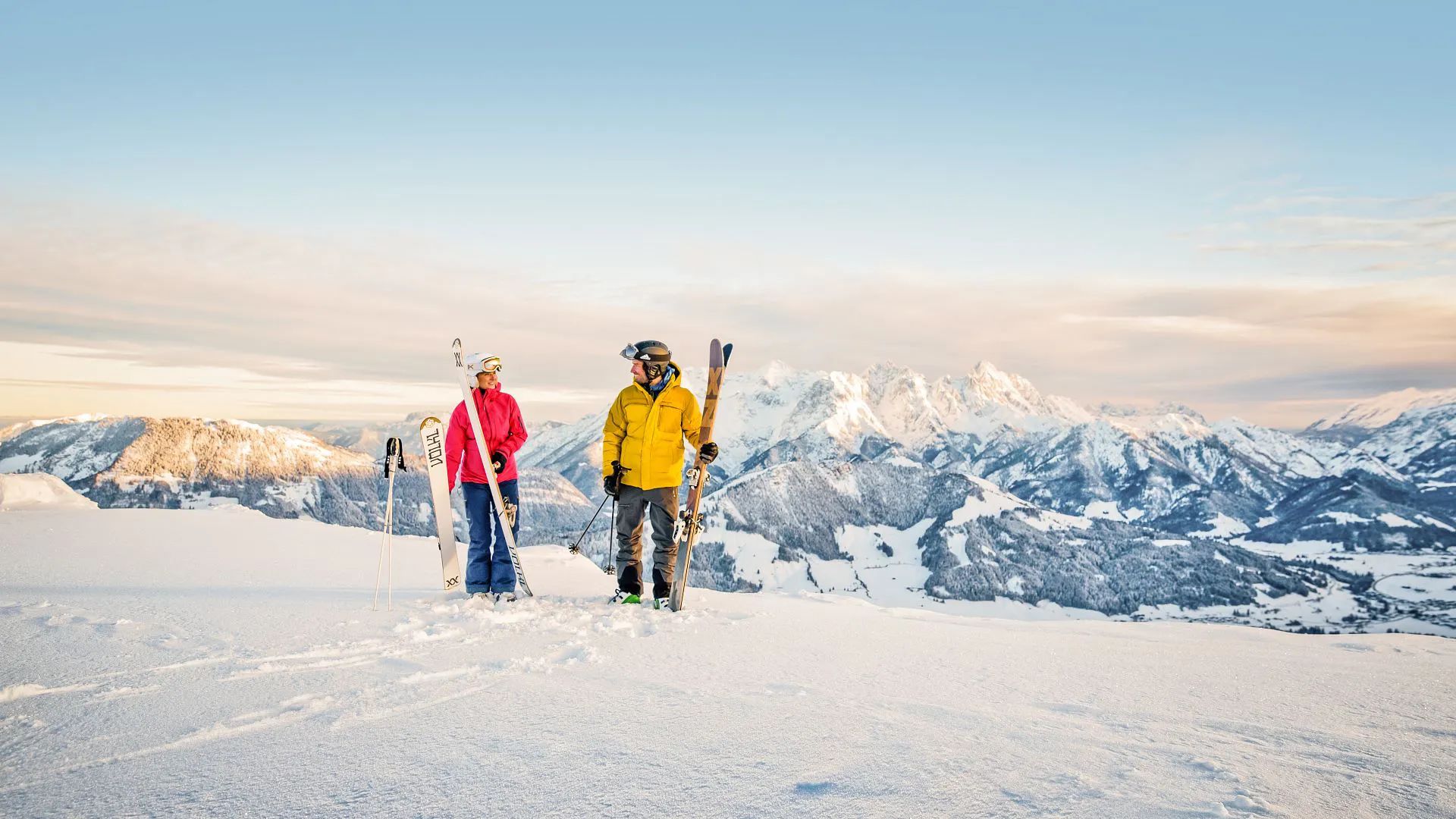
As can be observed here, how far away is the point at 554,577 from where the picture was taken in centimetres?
1270

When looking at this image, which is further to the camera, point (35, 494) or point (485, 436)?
point (35, 494)

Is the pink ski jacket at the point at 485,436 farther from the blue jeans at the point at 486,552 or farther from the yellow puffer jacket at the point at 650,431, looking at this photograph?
the yellow puffer jacket at the point at 650,431

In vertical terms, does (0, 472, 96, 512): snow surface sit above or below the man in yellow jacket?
below

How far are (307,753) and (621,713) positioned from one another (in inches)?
72.3

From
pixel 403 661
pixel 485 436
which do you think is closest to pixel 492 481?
pixel 485 436

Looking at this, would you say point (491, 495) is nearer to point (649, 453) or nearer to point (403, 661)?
point (649, 453)

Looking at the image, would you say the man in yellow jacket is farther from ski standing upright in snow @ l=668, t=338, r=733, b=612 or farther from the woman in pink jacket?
the woman in pink jacket

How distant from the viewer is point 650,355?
10164 mm

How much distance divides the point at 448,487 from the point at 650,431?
315 cm

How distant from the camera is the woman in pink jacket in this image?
10.5 m

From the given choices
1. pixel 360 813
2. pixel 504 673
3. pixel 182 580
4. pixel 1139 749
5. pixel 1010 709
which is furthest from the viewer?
pixel 182 580

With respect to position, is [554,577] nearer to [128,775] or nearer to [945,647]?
[945,647]

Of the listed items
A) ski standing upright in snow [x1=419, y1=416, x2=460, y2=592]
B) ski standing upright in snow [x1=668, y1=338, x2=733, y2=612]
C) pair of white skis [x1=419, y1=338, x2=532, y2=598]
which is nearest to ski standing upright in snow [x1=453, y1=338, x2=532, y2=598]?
pair of white skis [x1=419, y1=338, x2=532, y2=598]

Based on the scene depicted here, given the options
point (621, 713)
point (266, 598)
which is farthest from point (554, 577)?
point (621, 713)
